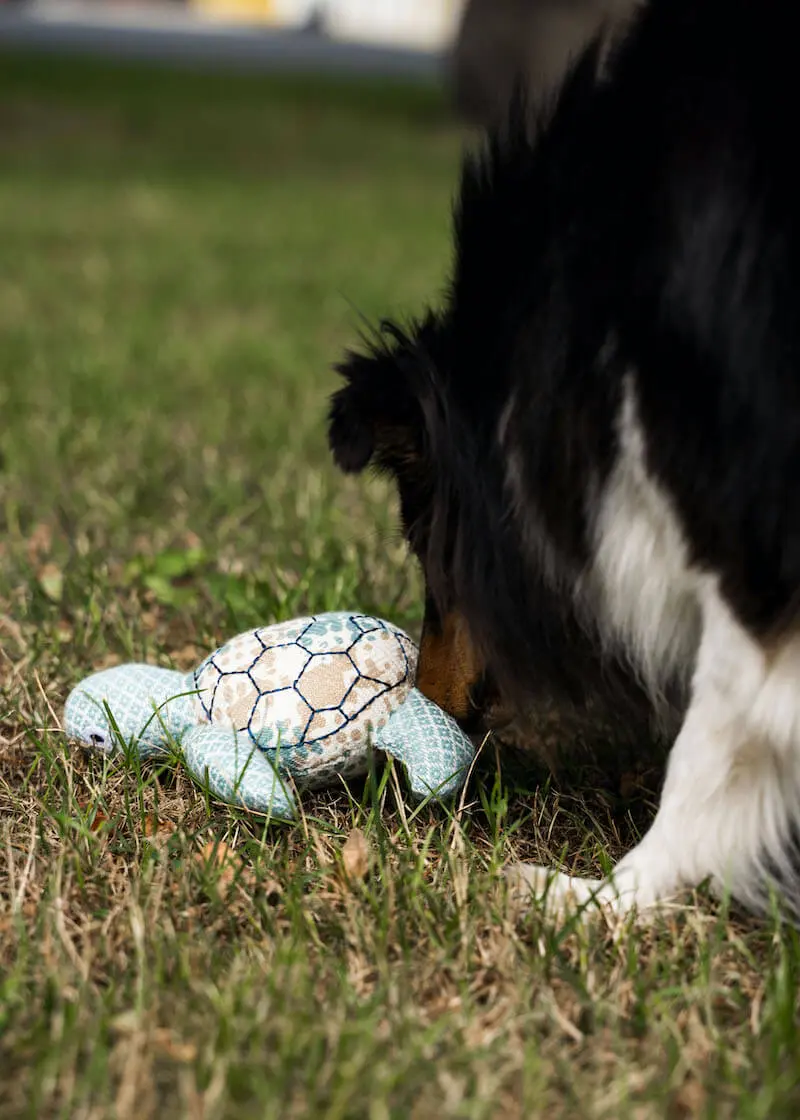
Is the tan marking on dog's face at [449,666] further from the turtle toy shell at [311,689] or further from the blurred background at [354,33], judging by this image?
the blurred background at [354,33]

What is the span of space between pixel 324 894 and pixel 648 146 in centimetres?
135

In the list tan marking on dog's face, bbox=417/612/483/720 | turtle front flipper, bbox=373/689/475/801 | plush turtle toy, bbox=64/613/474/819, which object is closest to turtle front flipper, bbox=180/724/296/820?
plush turtle toy, bbox=64/613/474/819

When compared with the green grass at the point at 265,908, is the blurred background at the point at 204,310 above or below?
below

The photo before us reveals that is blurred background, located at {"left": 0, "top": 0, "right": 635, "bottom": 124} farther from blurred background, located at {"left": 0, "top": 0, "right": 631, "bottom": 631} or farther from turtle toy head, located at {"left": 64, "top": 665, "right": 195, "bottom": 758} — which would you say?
turtle toy head, located at {"left": 64, "top": 665, "right": 195, "bottom": 758}

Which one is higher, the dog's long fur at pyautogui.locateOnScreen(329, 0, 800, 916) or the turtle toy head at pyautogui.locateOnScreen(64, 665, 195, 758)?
the dog's long fur at pyautogui.locateOnScreen(329, 0, 800, 916)

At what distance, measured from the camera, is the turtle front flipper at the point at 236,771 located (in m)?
2.39

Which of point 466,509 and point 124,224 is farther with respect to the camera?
point 124,224

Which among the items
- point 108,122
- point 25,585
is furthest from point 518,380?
point 108,122

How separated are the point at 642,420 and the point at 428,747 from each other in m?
0.78

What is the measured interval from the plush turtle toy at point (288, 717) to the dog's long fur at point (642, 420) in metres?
0.20

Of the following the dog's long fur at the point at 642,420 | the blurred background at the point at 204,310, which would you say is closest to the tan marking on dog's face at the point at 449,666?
the dog's long fur at the point at 642,420

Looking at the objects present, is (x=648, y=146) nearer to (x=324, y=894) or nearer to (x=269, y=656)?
(x=269, y=656)

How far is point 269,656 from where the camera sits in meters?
2.53

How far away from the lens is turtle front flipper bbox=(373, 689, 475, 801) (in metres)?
2.40
